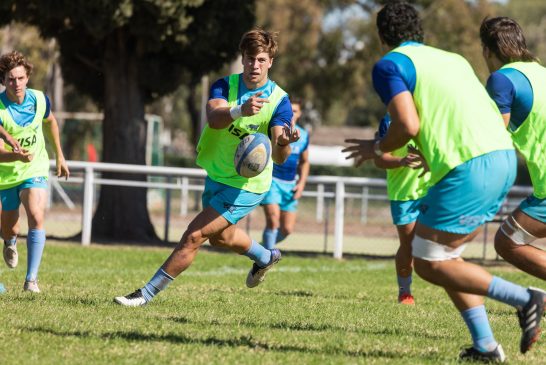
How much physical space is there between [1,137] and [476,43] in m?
34.0

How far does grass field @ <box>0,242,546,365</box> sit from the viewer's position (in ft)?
20.2

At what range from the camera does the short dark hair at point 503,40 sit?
6984 millimetres

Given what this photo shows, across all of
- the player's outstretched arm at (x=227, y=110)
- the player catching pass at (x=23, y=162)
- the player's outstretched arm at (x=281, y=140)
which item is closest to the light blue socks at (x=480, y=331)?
the player's outstretched arm at (x=227, y=110)

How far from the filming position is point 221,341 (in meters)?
6.67

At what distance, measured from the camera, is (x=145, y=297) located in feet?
26.7

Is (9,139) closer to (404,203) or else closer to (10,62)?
(10,62)

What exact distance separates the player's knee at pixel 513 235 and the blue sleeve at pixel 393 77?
2.13 m

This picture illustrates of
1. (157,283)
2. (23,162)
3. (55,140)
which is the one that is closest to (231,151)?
(157,283)

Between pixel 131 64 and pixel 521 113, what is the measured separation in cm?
1237

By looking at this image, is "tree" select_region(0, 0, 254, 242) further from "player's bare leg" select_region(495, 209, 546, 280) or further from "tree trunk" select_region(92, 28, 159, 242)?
"player's bare leg" select_region(495, 209, 546, 280)

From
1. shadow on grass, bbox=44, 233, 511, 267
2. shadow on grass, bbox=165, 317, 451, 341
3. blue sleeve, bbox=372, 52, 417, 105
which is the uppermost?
blue sleeve, bbox=372, 52, 417, 105

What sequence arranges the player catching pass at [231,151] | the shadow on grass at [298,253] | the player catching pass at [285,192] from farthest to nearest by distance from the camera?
the shadow on grass at [298,253] → the player catching pass at [285,192] → the player catching pass at [231,151]

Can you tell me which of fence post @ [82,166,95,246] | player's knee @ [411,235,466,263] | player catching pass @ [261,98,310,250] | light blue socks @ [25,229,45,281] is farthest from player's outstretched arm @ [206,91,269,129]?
fence post @ [82,166,95,246]

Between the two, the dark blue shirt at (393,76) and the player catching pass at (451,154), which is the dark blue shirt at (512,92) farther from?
the dark blue shirt at (393,76)
